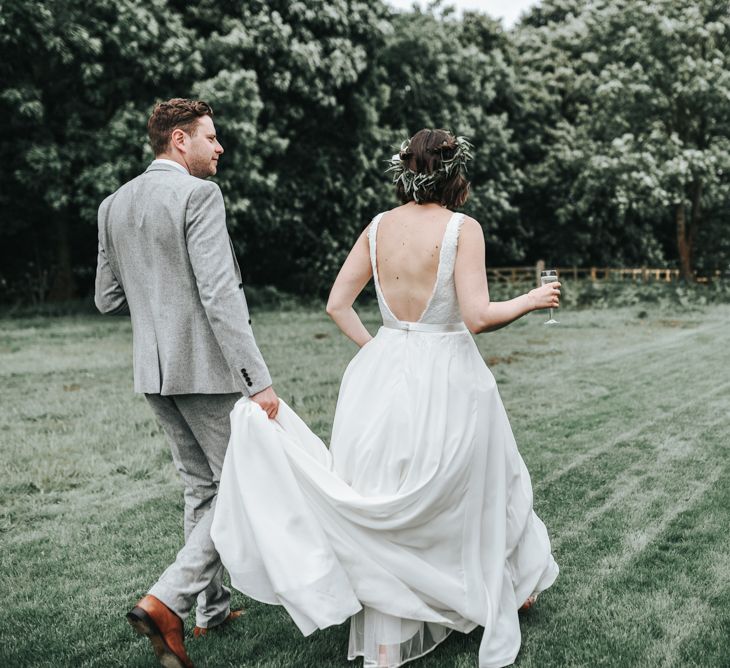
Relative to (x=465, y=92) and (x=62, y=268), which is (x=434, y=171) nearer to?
(x=62, y=268)

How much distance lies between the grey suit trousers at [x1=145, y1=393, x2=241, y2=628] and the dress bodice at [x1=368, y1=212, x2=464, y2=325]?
0.81 m

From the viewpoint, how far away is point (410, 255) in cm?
345

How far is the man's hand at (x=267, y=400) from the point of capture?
10.9ft

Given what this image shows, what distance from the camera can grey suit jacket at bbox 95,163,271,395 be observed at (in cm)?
326

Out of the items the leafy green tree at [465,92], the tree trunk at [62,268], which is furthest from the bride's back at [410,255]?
the leafy green tree at [465,92]

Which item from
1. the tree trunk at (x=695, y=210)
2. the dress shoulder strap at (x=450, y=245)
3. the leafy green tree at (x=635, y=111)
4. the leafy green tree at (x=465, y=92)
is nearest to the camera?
the dress shoulder strap at (x=450, y=245)

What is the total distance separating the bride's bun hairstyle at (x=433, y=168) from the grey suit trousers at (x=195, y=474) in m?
1.16

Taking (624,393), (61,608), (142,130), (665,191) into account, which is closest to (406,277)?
(61,608)

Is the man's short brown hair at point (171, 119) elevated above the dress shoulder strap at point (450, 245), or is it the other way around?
the man's short brown hair at point (171, 119)

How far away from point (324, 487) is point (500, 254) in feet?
113

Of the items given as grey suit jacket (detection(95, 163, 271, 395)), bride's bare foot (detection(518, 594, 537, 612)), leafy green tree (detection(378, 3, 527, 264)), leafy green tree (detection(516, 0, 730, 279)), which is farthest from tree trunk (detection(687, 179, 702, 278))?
grey suit jacket (detection(95, 163, 271, 395))

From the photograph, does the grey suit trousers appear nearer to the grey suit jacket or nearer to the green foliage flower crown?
the grey suit jacket

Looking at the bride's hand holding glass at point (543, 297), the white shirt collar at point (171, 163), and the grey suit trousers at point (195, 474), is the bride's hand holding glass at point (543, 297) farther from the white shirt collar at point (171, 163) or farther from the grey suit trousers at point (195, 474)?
the white shirt collar at point (171, 163)

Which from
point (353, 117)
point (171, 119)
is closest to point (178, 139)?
point (171, 119)
